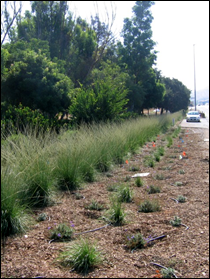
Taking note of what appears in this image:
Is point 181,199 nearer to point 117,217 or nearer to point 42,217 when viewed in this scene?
point 117,217

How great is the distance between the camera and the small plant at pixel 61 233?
159 inches

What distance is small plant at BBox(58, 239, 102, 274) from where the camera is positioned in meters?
3.36

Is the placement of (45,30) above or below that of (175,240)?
above

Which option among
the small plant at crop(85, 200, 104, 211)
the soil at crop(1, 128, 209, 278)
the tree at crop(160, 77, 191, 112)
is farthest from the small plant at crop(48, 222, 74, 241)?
the tree at crop(160, 77, 191, 112)

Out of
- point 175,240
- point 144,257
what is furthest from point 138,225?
point 144,257

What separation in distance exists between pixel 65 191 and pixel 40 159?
113cm

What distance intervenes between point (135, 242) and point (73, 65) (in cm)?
2379

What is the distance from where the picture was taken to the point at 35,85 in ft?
56.0

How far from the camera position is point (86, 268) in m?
3.34

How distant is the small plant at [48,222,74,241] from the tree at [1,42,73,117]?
1325 centimetres

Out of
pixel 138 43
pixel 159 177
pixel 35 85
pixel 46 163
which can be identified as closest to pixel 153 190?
pixel 159 177

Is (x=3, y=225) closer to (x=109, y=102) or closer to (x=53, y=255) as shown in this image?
(x=53, y=255)

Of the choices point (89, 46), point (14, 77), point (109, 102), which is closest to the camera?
point (109, 102)

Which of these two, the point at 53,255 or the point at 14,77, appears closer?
the point at 53,255
